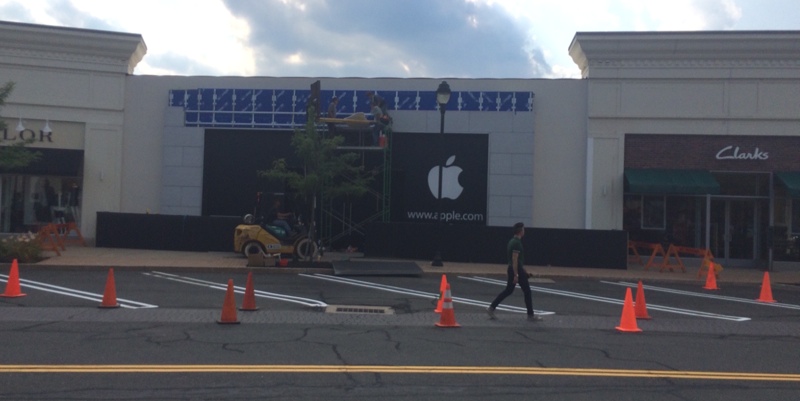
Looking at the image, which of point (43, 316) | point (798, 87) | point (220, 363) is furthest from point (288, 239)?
point (798, 87)

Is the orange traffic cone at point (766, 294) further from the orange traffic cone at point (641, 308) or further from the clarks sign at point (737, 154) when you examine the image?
the clarks sign at point (737, 154)

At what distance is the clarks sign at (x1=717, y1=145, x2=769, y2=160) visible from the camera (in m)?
25.4

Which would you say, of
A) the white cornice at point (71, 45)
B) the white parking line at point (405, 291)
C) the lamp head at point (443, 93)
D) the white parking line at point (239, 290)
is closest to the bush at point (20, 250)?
the white parking line at point (239, 290)

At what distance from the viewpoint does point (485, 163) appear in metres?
26.9

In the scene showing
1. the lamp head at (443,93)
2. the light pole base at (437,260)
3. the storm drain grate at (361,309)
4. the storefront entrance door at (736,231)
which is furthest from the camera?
the storefront entrance door at (736,231)

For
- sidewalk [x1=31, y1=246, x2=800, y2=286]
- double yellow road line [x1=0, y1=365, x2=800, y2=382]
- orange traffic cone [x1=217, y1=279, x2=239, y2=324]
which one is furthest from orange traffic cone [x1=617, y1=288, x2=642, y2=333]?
sidewalk [x1=31, y1=246, x2=800, y2=286]

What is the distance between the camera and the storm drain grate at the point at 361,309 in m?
14.2

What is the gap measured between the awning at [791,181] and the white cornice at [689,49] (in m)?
3.38

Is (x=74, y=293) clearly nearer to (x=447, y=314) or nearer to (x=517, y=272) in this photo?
(x=447, y=314)

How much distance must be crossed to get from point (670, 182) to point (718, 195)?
1.88 meters

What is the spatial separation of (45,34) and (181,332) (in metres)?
18.9

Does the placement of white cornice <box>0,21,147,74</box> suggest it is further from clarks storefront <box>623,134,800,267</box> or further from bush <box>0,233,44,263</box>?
clarks storefront <box>623,134,800,267</box>

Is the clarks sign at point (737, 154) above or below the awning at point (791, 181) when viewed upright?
above

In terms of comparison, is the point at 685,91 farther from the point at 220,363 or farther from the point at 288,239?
the point at 220,363
